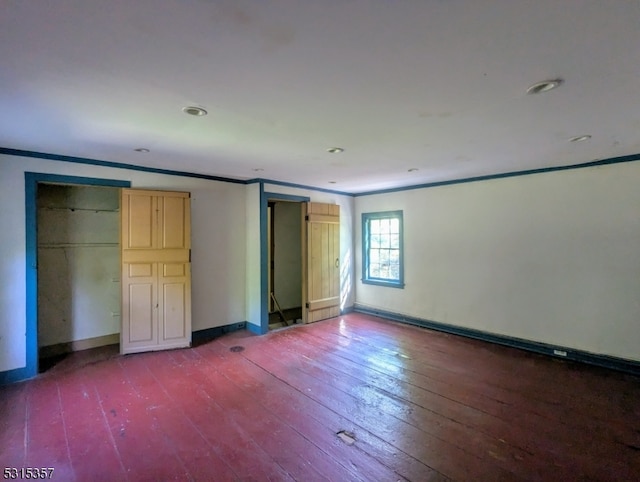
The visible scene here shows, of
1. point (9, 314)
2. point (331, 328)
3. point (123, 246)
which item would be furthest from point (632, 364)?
point (9, 314)

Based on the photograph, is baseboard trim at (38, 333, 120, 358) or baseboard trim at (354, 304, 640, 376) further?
baseboard trim at (38, 333, 120, 358)

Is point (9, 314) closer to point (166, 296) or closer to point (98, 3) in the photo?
point (166, 296)

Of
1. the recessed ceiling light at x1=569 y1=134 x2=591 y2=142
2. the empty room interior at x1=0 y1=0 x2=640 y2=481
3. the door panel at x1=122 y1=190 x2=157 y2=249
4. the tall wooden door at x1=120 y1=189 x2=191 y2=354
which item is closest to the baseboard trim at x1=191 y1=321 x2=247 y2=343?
the empty room interior at x1=0 y1=0 x2=640 y2=481

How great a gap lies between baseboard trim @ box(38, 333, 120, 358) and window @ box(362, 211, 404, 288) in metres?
4.28

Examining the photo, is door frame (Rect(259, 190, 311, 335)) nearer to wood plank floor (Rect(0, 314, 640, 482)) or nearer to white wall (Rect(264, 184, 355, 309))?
wood plank floor (Rect(0, 314, 640, 482))

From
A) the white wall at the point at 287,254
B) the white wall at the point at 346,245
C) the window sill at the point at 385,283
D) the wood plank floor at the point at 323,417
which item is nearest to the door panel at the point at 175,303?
the wood plank floor at the point at 323,417

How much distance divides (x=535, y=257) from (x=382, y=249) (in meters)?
2.53

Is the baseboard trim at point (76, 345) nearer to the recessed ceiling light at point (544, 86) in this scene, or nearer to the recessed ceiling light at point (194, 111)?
the recessed ceiling light at point (194, 111)

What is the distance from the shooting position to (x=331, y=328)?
5348mm

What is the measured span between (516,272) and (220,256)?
4268mm

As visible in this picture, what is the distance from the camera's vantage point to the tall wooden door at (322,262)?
557 centimetres

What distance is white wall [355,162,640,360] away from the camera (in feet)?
12.1

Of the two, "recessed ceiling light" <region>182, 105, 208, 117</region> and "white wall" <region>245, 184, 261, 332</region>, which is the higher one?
"recessed ceiling light" <region>182, 105, 208, 117</region>

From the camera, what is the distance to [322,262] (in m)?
5.77
